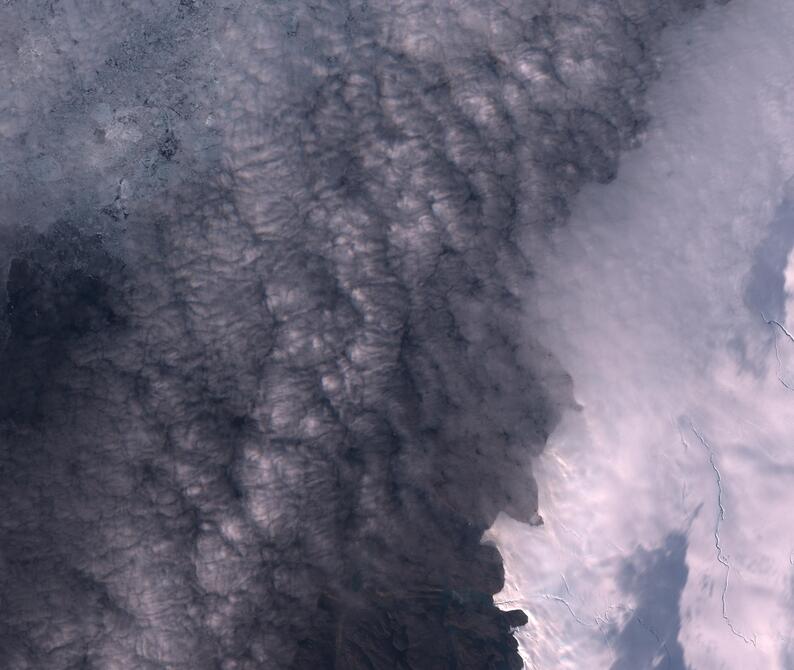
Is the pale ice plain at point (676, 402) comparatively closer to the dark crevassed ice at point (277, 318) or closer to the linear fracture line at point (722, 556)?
the linear fracture line at point (722, 556)

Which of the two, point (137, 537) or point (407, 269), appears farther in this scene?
point (407, 269)

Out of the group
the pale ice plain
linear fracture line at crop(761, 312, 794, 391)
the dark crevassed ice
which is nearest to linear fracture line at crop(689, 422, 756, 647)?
the pale ice plain

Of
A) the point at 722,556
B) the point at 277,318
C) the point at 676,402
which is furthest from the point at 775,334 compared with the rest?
the point at 277,318

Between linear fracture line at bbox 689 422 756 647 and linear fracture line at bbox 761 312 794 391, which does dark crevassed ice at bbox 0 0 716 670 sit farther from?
linear fracture line at bbox 761 312 794 391

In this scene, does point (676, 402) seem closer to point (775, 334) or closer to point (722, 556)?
point (775, 334)

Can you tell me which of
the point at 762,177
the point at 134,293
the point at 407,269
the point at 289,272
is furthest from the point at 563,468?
the point at 134,293

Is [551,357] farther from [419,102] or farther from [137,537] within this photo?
[137,537]
